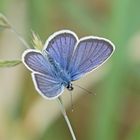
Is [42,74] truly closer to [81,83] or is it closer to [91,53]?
[91,53]

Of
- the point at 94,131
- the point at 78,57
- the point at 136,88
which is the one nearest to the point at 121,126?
the point at 136,88

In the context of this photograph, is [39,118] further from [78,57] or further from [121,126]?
[78,57]

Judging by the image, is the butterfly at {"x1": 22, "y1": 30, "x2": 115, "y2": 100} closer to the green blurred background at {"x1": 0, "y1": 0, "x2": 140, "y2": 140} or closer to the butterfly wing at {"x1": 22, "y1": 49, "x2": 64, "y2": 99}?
the butterfly wing at {"x1": 22, "y1": 49, "x2": 64, "y2": 99}

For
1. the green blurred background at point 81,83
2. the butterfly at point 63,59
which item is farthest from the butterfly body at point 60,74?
the green blurred background at point 81,83


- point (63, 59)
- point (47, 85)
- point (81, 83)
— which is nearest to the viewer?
point (47, 85)

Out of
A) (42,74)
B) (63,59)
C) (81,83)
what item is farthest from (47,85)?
(81,83)

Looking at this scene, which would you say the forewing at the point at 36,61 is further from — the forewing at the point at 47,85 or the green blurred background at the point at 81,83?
the green blurred background at the point at 81,83
